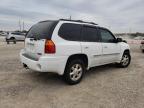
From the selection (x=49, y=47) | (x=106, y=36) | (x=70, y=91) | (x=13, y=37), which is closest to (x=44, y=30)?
(x=49, y=47)

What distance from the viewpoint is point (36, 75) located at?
5.86 meters

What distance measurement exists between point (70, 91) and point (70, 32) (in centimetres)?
162

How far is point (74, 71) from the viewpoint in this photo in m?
4.93

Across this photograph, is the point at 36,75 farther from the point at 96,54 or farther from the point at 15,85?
the point at 96,54

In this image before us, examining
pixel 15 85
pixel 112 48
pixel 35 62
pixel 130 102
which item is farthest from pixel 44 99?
pixel 112 48

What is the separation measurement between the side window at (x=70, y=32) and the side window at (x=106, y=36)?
111cm

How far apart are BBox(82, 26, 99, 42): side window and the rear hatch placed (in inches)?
43.3

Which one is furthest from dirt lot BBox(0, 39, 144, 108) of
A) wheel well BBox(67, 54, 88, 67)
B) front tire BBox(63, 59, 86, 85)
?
wheel well BBox(67, 54, 88, 67)

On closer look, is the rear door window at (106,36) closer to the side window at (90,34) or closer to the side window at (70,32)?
the side window at (90,34)

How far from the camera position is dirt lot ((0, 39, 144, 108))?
374 cm

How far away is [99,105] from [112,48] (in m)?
3.04

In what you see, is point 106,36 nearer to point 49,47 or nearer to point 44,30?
point 44,30

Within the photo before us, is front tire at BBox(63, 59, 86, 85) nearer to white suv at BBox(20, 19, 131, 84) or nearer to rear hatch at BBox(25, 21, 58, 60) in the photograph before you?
white suv at BBox(20, 19, 131, 84)

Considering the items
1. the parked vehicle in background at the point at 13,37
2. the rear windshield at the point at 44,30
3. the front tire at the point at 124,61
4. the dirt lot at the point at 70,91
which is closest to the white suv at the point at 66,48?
the rear windshield at the point at 44,30
